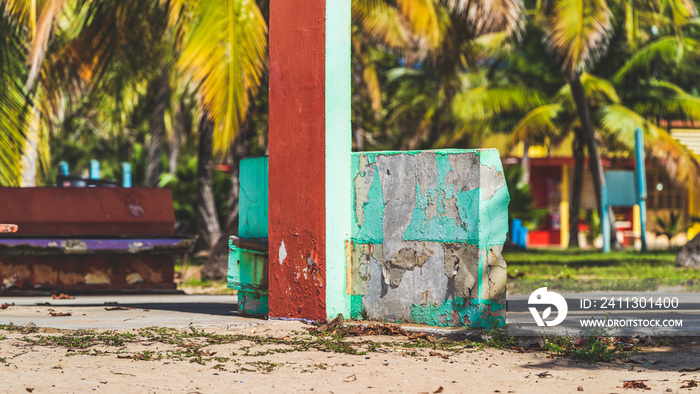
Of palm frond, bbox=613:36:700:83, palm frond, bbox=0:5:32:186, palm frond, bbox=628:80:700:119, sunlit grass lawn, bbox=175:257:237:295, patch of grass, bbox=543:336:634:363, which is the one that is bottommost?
sunlit grass lawn, bbox=175:257:237:295

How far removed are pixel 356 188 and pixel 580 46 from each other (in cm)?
1021

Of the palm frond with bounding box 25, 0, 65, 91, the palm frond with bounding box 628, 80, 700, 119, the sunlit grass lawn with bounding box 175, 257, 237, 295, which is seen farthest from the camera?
the palm frond with bounding box 628, 80, 700, 119

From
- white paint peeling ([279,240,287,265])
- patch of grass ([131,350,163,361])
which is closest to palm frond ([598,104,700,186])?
white paint peeling ([279,240,287,265])

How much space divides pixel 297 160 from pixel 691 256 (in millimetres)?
9119

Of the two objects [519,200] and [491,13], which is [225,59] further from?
[519,200]

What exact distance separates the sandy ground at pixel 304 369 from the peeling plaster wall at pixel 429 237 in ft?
1.49

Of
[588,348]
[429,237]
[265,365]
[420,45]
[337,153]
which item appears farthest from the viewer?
[420,45]

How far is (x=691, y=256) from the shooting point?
1348 centimetres

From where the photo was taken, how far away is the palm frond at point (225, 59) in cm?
1026

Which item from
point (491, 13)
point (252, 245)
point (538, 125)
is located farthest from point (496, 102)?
point (252, 245)

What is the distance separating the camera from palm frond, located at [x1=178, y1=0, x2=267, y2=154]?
10.3 meters

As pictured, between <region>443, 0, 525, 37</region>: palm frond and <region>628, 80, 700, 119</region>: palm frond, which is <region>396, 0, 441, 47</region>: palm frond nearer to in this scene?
<region>443, 0, 525, 37</region>: palm frond

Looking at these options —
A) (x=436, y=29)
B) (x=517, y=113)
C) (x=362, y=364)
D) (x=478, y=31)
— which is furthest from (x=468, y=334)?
(x=517, y=113)

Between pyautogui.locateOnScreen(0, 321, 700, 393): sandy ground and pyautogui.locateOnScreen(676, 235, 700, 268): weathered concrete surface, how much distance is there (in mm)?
7598
